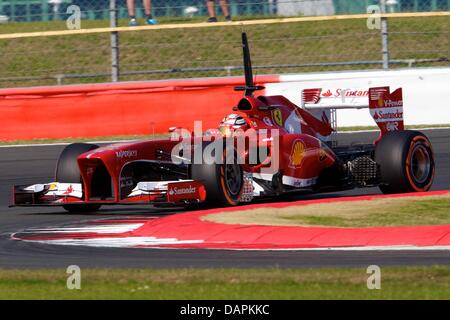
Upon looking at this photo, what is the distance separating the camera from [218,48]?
21031 millimetres

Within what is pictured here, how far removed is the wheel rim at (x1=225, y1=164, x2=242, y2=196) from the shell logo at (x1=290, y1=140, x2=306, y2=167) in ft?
2.13

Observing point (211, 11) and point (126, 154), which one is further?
point (211, 11)

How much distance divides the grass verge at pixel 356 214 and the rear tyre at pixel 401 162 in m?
0.81

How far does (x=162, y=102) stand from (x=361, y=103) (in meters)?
5.46

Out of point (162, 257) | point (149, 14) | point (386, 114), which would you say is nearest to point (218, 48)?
point (149, 14)

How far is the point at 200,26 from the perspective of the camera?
2023 cm

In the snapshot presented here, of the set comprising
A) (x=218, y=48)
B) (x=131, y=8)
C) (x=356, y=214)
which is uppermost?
(x=131, y=8)

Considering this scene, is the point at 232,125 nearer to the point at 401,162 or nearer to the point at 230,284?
the point at 401,162

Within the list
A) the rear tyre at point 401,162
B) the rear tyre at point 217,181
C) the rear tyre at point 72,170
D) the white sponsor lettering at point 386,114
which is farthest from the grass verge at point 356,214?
the rear tyre at point 72,170

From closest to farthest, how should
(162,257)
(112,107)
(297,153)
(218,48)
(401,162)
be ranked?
(162,257)
(297,153)
(401,162)
(112,107)
(218,48)

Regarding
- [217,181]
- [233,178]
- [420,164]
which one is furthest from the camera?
[420,164]

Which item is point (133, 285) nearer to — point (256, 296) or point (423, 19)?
point (256, 296)
